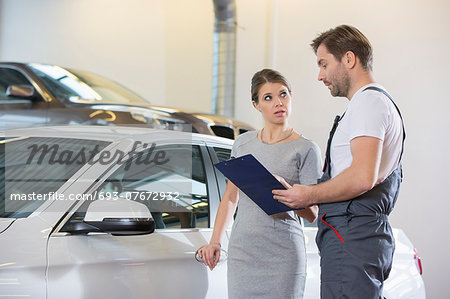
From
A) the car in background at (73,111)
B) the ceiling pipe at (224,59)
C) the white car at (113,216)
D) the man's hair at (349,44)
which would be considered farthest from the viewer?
the ceiling pipe at (224,59)

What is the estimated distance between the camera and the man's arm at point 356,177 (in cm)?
162

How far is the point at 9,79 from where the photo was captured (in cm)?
571

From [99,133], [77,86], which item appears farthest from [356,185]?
[77,86]

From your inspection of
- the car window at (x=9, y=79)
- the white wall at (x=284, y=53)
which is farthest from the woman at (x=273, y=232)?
the car window at (x=9, y=79)

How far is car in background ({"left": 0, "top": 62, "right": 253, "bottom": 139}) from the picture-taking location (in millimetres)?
5281

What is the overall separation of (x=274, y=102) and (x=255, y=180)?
16.1 inches

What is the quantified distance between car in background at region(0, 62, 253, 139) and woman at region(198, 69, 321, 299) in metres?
3.14

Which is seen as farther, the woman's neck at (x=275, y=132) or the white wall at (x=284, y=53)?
the white wall at (x=284, y=53)

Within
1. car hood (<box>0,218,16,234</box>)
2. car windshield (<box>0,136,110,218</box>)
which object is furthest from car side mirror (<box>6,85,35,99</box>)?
car hood (<box>0,218,16,234</box>)

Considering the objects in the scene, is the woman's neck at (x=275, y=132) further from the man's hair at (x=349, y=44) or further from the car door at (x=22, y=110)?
the car door at (x=22, y=110)

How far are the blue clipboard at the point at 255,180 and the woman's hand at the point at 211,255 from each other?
0.28 m

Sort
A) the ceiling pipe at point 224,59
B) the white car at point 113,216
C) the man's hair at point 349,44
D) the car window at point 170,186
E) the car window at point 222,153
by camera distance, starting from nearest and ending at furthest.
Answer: the man's hair at point 349,44, the white car at point 113,216, the car window at point 170,186, the car window at point 222,153, the ceiling pipe at point 224,59

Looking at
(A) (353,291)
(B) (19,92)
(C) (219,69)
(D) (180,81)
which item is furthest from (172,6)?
(A) (353,291)

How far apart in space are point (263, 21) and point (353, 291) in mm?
5579
